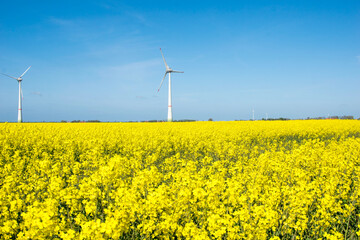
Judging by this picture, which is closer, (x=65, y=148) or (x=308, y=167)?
(x=308, y=167)

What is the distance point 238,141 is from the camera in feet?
74.8

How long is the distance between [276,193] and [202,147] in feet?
37.9

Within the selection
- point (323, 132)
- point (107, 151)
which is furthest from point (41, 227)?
point (323, 132)

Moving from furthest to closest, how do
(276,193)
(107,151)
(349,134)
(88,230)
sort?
(349,134) < (107,151) < (276,193) < (88,230)

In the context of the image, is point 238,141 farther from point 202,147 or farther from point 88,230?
point 88,230

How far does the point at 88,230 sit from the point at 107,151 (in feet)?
46.5

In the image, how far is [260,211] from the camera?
216 inches

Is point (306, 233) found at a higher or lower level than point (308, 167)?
lower

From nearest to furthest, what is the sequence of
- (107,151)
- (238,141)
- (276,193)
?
1. (276,193)
2. (107,151)
3. (238,141)

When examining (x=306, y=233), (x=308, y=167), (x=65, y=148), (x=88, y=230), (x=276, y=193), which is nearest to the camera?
(x=88, y=230)

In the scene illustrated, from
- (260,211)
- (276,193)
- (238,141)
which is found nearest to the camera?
(260,211)

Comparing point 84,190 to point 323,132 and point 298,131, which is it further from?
point 323,132

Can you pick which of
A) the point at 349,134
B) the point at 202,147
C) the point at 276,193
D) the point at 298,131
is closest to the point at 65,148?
the point at 202,147

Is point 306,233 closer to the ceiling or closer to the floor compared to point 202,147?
closer to the floor
